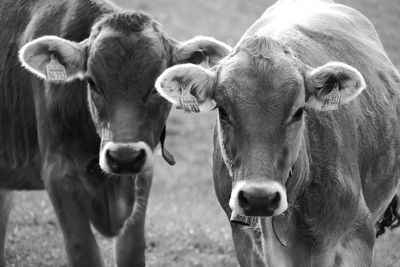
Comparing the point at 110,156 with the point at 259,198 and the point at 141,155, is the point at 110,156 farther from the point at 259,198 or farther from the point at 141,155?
the point at 259,198

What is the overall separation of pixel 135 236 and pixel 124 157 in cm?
141

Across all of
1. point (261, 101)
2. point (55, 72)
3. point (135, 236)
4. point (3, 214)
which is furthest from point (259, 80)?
point (3, 214)

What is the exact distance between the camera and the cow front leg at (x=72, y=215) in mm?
7590

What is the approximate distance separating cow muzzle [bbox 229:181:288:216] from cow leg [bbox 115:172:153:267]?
2474 mm

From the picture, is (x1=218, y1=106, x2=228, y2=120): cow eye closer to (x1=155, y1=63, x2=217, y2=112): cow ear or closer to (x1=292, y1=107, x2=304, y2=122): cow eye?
(x1=155, y1=63, x2=217, y2=112): cow ear

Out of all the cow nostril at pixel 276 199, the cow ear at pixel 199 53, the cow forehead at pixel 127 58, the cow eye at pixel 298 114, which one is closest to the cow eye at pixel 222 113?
the cow eye at pixel 298 114

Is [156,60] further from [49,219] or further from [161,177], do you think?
[161,177]

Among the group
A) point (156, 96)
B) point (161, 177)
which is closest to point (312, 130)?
point (156, 96)

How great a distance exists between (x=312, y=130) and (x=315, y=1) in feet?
8.24

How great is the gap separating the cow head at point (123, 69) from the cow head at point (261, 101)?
1.01 meters

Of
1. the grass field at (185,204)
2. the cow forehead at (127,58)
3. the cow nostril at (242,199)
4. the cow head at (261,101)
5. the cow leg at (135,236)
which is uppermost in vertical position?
the cow head at (261,101)

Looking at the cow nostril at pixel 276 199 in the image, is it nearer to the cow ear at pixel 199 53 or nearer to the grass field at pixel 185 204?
the cow ear at pixel 199 53

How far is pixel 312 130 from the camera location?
6.27 metres

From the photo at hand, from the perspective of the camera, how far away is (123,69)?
278 inches
